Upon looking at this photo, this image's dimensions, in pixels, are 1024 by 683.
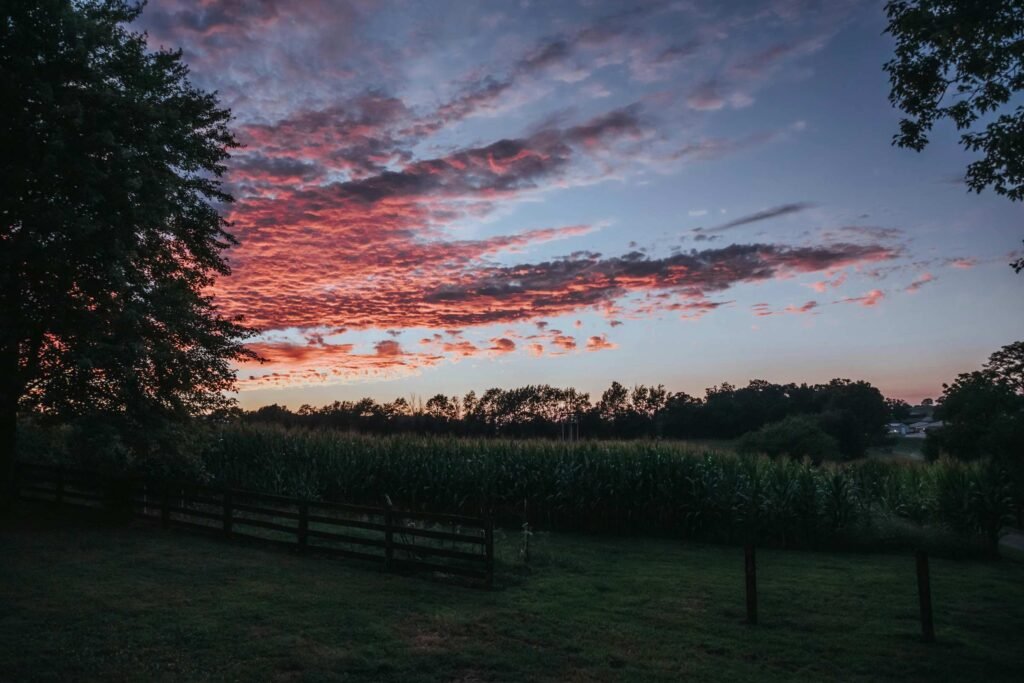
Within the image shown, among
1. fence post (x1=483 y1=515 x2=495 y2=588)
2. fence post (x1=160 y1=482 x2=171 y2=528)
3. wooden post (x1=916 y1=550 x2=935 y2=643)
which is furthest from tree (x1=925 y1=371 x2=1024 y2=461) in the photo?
fence post (x1=160 y1=482 x2=171 y2=528)

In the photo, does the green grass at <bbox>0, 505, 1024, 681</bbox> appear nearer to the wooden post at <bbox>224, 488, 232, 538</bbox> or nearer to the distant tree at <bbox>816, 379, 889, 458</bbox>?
the wooden post at <bbox>224, 488, 232, 538</bbox>

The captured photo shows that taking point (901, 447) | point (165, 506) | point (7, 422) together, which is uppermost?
point (7, 422)

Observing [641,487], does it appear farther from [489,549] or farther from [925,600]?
[925,600]

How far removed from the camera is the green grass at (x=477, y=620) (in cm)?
863

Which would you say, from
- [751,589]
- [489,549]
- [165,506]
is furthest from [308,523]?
[751,589]

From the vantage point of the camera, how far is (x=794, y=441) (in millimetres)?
54531

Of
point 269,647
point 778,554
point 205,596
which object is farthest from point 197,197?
point 778,554

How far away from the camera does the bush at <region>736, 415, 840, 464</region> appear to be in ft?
176

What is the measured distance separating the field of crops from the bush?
27.2 m

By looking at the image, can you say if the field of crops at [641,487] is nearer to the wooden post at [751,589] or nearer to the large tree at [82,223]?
the large tree at [82,223]

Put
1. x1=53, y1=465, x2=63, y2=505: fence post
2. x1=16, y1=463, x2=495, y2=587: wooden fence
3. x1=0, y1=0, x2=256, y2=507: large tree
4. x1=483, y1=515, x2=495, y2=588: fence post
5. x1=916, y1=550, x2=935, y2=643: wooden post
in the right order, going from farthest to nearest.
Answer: x1=53, y1=465, x2=63, y2=505: fence post < x1=0, y1=0, x2=256, y2=507: large tree < x1=16, y1=463, x2=495, y2=587: wooden fence < x1=483, y1=515, x2=495, y2=588: fence post < x1=916, y1=550, x2=935, y2=643: wooden post

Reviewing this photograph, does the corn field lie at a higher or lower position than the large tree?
lower

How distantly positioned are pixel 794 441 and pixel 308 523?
4501 cm

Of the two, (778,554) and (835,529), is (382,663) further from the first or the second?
(835,529)
